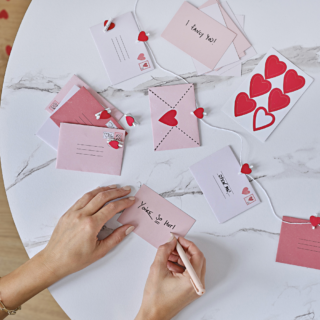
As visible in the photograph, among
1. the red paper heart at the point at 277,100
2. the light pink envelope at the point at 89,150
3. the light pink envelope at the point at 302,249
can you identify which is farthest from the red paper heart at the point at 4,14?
the light pink envelope at the point at 302,249

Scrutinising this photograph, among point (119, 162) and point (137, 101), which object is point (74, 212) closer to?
point (119, 162)

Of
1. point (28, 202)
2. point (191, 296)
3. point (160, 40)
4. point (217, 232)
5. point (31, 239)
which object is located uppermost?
point (160, 40)

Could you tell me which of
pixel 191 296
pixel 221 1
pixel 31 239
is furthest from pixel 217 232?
pixel 221 1

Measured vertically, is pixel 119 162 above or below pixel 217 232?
above

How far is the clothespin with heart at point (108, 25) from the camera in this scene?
2.94ft

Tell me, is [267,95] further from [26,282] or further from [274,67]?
[26,282]

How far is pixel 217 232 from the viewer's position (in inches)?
36.2

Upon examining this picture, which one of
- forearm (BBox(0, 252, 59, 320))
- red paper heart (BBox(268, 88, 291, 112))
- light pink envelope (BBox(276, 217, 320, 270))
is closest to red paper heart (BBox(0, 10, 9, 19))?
forearm (BBox(0, 252, 59, 320))

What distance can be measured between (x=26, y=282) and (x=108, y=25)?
867 millimetres

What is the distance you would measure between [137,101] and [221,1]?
1.43 ft

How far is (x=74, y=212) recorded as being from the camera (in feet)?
2.90

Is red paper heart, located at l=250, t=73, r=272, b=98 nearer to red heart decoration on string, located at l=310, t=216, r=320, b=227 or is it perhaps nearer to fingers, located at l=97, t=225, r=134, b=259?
red heart decoration on string, located at l=310, t=216, r=320, b=227

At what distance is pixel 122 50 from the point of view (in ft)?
3.02

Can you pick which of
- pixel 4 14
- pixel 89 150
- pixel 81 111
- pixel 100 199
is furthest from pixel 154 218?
pixel 4 14
